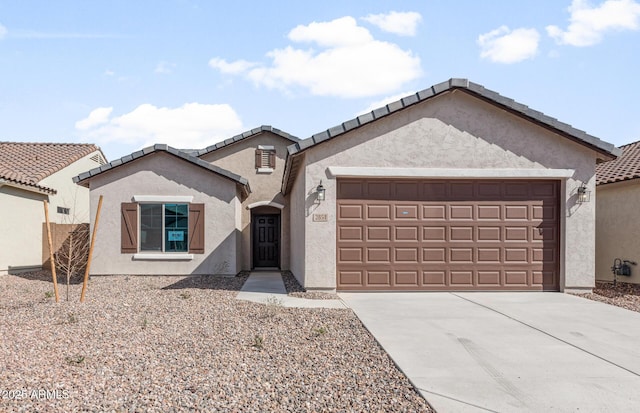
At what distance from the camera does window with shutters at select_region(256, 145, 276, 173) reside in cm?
1758

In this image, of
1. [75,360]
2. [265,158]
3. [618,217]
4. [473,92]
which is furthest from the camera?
[265,158]

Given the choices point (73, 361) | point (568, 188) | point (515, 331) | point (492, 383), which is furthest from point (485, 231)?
point (73, 361)

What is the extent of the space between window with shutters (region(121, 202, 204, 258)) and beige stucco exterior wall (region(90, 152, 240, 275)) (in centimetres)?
26

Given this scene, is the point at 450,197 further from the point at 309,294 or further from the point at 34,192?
the point at 34,192

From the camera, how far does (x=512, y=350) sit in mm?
5910

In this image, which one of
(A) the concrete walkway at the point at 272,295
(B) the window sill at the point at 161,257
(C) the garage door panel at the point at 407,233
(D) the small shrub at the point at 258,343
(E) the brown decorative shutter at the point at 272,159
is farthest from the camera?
(E) the brown decorative shutter at the point at 272,159

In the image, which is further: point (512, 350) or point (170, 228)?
point (170, 228)

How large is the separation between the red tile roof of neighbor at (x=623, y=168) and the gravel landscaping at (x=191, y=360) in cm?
911

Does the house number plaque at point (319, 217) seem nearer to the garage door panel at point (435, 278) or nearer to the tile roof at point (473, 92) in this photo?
the tile roof at point (473, 92)

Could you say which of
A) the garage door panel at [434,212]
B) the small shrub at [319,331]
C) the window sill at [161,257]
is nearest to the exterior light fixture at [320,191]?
the garage door panel at [434,212]

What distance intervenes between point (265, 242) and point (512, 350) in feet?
41.8

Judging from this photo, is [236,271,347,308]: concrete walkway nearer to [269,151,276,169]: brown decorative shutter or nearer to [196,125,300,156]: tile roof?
[269,151,276,169]: brown decorative shutter

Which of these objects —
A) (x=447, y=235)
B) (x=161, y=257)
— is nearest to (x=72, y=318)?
(x=161, y=257)

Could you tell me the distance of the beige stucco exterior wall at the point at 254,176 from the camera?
56.4 ft
